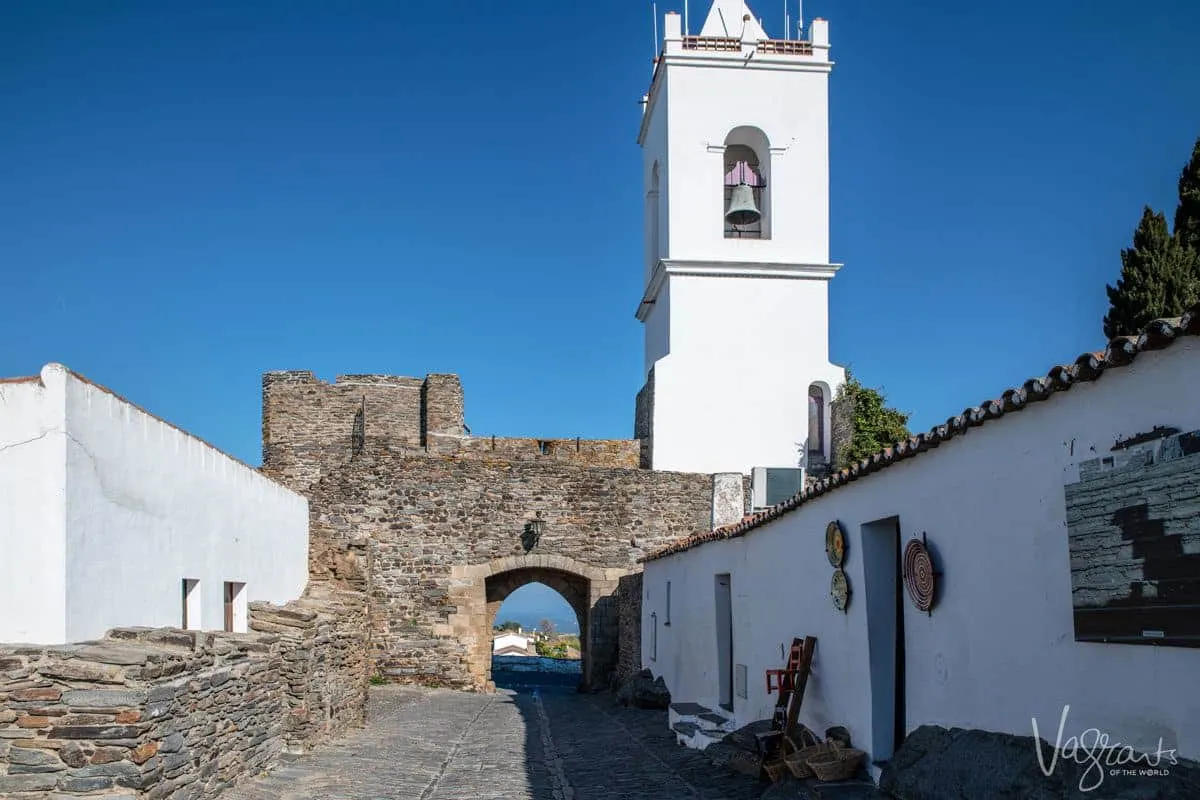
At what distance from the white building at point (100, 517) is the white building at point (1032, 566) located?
541 cm

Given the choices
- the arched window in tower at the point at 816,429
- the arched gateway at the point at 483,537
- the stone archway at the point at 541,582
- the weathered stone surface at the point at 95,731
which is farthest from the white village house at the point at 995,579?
the arched window in tower at the point at 816,429

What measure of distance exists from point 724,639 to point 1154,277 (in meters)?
9.67

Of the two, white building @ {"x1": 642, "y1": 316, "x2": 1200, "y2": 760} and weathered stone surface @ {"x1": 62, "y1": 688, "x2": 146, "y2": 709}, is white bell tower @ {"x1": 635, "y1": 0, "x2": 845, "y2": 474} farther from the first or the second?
weathered stone surface @ {"x1": 62, "y1": 688, "x2": 146, "y2": 709}

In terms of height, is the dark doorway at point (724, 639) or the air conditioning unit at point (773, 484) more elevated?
the air conditioning unit at point (773, 484)

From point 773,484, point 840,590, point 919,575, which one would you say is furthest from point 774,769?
point 773,484

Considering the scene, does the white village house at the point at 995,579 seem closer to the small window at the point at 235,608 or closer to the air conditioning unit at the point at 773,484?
the air conditioning unit at the point at 773,484

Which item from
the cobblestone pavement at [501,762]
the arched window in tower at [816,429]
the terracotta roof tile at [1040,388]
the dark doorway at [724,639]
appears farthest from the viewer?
the arched window in tower at [816,429]

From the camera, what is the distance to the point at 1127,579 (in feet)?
17.2

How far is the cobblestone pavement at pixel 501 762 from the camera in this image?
31.6 ft

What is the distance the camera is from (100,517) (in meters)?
7.80

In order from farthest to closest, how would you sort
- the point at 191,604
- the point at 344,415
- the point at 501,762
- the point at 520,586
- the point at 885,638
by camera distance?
1. the point at 344,415
2. the point at 520,586
3. the point at 501,762
4. the point at 191,604
5. the point at 885,638

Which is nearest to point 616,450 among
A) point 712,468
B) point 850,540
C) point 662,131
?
point 712,468

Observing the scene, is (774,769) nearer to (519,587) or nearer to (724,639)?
(724,639)

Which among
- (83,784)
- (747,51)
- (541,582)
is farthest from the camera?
(747,51)
